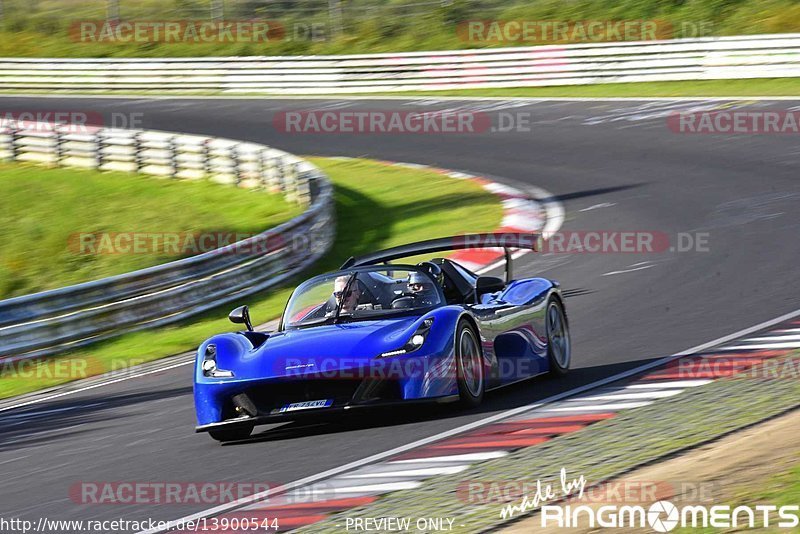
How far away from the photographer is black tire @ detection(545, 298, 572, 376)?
9.28 meters

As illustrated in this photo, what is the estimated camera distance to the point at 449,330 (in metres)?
7.90

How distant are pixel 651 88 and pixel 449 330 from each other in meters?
19.9

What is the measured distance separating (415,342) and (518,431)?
2.95 feet

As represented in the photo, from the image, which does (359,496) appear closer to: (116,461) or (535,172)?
(116,461)

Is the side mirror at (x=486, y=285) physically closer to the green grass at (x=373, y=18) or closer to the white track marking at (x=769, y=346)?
the white track marking at (x=769, y=346)

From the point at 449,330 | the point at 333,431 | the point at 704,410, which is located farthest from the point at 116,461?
the point at 704,410

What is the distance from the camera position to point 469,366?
26.6 feet

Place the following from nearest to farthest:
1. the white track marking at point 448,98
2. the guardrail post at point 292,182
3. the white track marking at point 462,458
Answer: the white track marking at point 462,458
the guardrail post at point 292,182
the white track marking at point 448,98

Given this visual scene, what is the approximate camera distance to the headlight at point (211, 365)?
26.0 ft

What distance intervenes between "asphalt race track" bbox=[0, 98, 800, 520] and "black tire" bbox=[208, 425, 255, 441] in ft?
0.27

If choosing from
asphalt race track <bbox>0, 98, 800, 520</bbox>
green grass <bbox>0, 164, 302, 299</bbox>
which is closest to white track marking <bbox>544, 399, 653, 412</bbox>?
asphalt race track <bbox>0, 98, 800, 520</bbox>

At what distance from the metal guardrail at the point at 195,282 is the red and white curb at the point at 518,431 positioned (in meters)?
6.59

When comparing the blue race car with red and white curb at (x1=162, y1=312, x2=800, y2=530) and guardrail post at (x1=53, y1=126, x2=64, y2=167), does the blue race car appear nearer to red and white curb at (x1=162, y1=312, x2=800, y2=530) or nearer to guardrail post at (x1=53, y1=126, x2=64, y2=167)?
red and white curb at (x1=162, y1=312, x2=800, y2=530)

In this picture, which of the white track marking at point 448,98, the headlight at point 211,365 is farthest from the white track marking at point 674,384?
the white track marking at point 448,98
